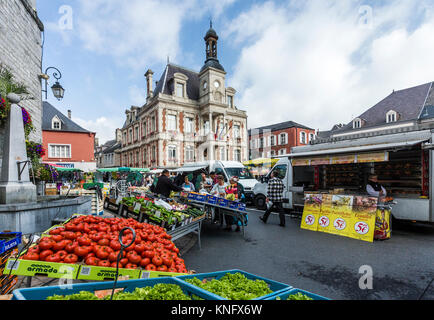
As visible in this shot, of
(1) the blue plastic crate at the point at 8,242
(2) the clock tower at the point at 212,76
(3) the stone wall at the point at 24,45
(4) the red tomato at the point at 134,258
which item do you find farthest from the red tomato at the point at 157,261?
(2) the clock tower at the point at 212,76

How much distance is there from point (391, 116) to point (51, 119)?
150 feet

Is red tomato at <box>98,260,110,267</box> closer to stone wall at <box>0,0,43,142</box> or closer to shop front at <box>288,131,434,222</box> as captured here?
shop front at <box>288,131,434,222</box>

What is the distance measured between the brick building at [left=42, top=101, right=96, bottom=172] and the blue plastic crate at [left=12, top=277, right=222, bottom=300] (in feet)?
103

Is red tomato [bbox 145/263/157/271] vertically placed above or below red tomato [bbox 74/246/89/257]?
below

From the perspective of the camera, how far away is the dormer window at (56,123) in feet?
93.7

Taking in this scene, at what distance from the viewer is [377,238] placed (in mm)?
6293

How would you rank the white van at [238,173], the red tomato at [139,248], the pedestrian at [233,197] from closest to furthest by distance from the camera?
the red tomato at [139,248]
the pedestrian at [233,197]
the white van at [238,173]

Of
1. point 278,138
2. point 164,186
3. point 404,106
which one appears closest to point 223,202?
point 164,186

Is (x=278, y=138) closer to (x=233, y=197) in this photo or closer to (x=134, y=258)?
(x=233, y=197)

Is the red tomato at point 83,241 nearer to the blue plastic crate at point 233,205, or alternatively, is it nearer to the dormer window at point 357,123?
the blue plastic crate at point 233,205

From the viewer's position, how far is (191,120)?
1280 inches

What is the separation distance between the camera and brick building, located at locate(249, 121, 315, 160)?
4475 cm

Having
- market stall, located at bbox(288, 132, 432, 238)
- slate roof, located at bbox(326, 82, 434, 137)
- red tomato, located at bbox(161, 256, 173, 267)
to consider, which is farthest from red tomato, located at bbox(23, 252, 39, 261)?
slate roof, located at bbox(326, 82, 434, 137)

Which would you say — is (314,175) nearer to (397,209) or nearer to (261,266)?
(397,209)
